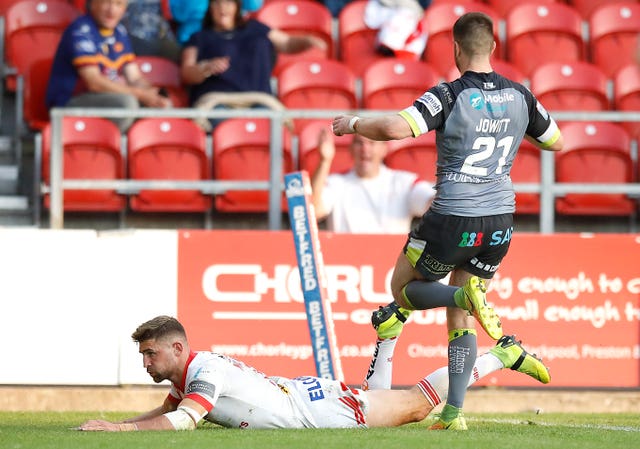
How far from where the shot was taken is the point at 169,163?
37.2 ft

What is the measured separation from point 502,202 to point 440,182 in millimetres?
341

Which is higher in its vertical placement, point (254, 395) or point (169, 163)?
point (169, 163)

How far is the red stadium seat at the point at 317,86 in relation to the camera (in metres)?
12.5

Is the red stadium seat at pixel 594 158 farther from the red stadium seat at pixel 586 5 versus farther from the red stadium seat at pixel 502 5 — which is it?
the red stadium seat at pixel 586 5

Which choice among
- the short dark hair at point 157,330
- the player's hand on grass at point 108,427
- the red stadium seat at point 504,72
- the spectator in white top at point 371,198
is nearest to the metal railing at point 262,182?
the spectator in white top at point 371,198

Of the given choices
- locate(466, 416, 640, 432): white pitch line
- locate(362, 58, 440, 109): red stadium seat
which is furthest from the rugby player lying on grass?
locate(362, 58, 440, 109): red stadium seat

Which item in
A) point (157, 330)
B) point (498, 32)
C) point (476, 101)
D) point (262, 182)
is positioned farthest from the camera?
point (498, 32)

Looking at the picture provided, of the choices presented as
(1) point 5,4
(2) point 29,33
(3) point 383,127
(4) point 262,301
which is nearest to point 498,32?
(2) point 29,33

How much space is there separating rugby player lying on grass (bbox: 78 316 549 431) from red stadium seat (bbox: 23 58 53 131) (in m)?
5.64

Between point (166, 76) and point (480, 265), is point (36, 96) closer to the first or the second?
point (166, 76)

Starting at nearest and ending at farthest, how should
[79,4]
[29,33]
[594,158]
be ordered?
1. [594,158]
2. [29,33]
3. [79,4]

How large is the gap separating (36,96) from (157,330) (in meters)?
6.00

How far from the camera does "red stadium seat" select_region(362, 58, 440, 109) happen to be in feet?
40.9

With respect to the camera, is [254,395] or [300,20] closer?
[254,395]
